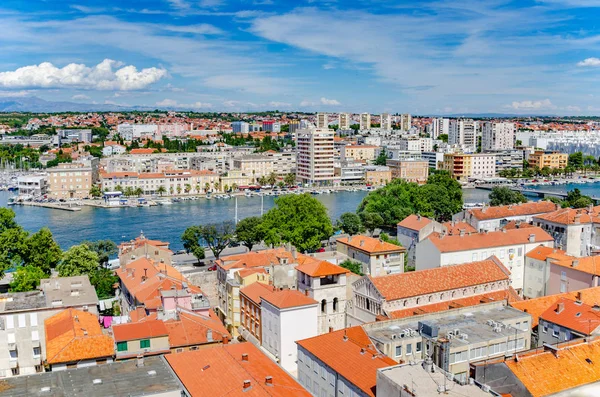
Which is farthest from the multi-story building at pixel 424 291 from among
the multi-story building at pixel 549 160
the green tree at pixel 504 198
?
the multi-story building at pixel 549 160

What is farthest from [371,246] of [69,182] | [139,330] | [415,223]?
[69,182]

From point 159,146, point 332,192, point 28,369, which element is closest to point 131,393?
point 28,369

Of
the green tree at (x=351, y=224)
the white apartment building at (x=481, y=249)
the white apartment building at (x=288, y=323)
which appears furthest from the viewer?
the green tree at (x=351, y=224)

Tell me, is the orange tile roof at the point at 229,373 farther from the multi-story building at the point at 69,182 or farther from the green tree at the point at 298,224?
the multi-story building at the point at 69,182

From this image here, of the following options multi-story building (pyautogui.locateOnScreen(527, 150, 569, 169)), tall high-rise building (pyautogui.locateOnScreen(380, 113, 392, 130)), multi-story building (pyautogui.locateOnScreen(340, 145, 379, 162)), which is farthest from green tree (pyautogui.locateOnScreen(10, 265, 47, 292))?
tall high-rise building (pyautogui.locateOnScreen(380, 113, 392, 130))

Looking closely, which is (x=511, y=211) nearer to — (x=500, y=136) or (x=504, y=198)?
(x=504, y=198)

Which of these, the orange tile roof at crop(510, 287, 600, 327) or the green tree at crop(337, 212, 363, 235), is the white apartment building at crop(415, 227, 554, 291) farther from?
the green tree at crop(337, 212, 363, 235)

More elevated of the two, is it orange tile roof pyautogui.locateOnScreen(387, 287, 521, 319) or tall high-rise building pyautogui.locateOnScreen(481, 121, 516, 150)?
tall high-rise building pyautogui.locateOnScreen(481, 121, 516, 150)
